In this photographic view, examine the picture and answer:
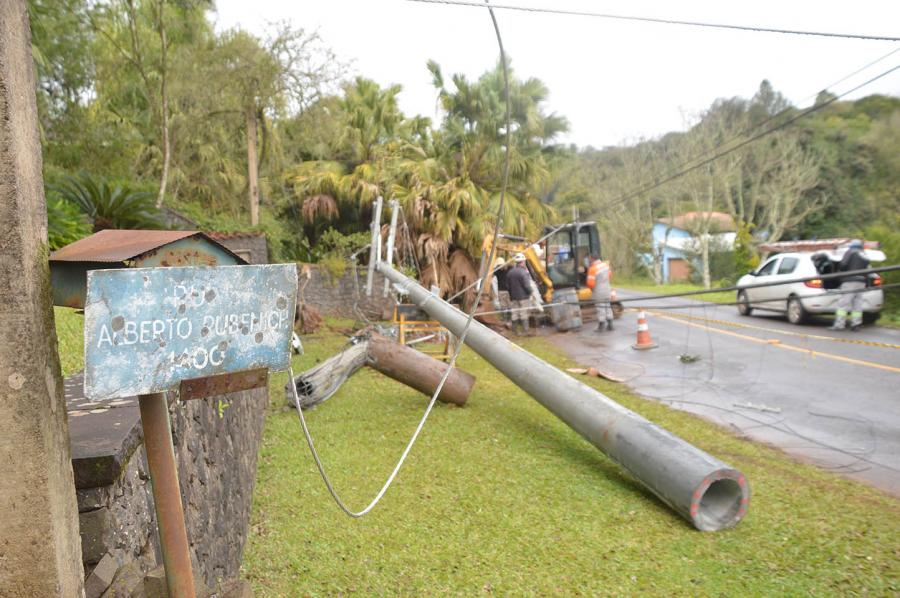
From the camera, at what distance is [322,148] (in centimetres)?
2311

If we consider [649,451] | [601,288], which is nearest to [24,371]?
[649,451]

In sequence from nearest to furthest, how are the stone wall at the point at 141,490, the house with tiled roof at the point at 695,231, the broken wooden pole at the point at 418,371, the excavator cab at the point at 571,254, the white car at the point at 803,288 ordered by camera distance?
1. the stone wall at the point at 141,490
2. the broken wooden pole at the point at 418,371
3. the white car at the point at 803,288
4. the excavator cab at the point at 571,254
5. the house with tiled roof at the point at 695,231

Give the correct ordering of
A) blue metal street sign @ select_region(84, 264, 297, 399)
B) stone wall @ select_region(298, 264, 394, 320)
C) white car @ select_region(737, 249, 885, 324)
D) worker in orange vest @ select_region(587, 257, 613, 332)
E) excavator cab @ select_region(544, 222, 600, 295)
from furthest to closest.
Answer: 1. stone wall @ select_region(298, 264, 394, 320)
2. excavator cab @ select_region(544, 222, 600, 295)
3. worker in orange vest @ select_region(587, 257, 613, 332)
4. white car @ select_region(737, 249, 885, 324)
5. blue metal street sign @ select_region(84, 264, 297, 399)

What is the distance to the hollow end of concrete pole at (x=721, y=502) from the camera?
4.56 metres

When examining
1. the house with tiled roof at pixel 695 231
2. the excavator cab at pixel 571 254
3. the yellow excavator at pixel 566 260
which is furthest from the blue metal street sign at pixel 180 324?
the house with tiled roof at pixel 695 231

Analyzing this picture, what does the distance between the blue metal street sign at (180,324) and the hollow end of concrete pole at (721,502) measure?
12.2 feet

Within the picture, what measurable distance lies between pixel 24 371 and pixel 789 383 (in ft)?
31.4

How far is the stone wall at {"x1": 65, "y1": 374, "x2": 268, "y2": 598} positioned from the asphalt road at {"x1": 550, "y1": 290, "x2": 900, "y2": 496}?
533cm

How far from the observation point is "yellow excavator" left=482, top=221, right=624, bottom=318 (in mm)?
18094

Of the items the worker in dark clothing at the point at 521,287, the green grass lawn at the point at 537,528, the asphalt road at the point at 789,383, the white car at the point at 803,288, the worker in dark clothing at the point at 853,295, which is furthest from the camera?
the worker in dark clothing at the point at 521,287

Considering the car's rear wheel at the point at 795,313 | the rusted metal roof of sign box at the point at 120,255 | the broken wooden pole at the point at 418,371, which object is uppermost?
the rusted metal roof of sign box at the point at 120,255

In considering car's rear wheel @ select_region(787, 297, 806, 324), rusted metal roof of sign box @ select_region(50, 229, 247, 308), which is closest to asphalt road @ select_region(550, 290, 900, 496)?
car's rear wheel @ select_region(787, 297, 806, 324)

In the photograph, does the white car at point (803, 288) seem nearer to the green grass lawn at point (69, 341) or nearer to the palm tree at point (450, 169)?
the palm tree at point (450, 169)

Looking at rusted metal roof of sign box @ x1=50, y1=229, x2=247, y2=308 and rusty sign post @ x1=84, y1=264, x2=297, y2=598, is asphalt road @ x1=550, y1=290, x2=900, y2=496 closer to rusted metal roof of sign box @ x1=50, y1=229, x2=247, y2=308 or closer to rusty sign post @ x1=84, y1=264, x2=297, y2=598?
rusty sign post @ x1=84, y1=264, x2=297, y2=598
